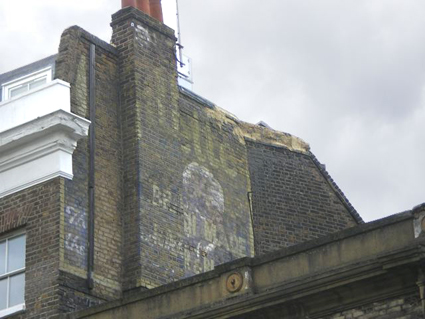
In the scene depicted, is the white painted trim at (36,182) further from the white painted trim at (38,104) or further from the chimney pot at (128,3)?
the chimney pot at (128,3)

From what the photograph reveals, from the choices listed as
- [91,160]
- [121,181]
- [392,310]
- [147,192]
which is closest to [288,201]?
[147,192]

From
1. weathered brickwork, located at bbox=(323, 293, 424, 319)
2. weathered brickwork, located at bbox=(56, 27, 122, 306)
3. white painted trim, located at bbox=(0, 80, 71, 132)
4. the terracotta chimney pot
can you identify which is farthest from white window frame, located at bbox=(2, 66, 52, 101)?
weathered brickwork, located at bbox=(323, 293, 424, 319)

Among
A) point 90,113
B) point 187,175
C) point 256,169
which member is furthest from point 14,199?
point 256,169

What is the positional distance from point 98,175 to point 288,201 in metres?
6.29

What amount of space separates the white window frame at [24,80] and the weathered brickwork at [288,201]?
5.95 m

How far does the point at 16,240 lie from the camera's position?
23547 millimetres

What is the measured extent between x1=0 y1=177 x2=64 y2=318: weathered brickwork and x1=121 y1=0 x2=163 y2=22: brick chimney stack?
5907 millimetres

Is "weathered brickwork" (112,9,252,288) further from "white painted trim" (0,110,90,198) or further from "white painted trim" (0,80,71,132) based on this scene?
"white painted trim" (0,80,71,132)

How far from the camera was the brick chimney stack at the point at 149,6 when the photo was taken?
2750 centimetres

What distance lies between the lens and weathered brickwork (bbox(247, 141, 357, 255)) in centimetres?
2805

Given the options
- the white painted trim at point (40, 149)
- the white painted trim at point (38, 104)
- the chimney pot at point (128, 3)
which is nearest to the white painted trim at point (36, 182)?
the white painted trim at point (40, 149)

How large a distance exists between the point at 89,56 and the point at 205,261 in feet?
16.2

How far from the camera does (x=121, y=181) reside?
2480cm

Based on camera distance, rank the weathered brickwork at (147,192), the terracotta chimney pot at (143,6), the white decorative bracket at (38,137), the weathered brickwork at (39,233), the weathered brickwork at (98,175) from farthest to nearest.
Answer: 1. the terracotta chimney pot at (143,6)
2. the white decorative bracket at (38,137)
3. the weathered brickwork at (98,175)
4. the weathered brickwork at (147,192)
5. the weathered brickwork at (39,233)
